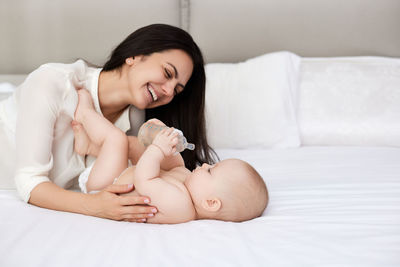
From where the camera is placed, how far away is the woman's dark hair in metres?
1.42

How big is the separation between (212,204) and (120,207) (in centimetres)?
24

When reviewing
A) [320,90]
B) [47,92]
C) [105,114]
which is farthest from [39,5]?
[320,90]

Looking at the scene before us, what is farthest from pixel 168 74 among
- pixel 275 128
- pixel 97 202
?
pixel 275 128

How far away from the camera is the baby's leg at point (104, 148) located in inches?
46.7

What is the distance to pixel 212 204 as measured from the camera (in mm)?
1006

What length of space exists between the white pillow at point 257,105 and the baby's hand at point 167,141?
0.75m

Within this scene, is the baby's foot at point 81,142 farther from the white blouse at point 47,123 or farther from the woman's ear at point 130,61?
the woman's ear at point 130,61

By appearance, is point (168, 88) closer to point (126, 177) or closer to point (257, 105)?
point (126, 177)

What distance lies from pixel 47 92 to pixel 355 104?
137cm

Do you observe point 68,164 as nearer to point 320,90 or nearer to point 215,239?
point 215,239

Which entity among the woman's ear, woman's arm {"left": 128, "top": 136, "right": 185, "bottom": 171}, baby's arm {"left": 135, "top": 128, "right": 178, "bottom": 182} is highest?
the woman's ear

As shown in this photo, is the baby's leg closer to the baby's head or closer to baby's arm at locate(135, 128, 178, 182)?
baby's arm at locate(135, 128, 178, 182)

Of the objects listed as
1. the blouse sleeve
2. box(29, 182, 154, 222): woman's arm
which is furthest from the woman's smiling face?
box(29, 182, 154, 222): woman's arm

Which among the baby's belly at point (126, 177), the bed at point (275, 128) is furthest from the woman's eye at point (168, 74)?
the bed at point (275, 128)
